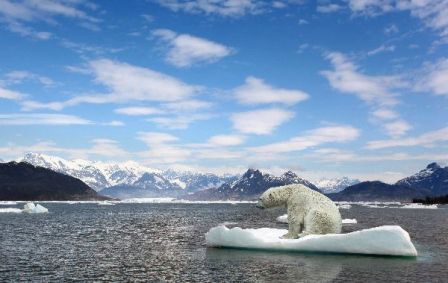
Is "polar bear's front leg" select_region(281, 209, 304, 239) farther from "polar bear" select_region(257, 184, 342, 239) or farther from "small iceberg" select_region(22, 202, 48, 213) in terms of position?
"small iceberg" select_region(22, 202, 48, 213)

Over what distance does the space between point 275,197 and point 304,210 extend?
287 cm

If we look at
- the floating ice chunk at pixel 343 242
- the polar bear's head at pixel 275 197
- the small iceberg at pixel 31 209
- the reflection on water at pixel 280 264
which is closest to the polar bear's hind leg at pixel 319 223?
the floating ice chunk at pixel 343 242

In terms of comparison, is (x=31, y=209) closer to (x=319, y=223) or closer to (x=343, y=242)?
(x=319, y=223)

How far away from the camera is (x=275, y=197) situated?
37.0 m

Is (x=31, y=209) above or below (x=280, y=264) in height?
above

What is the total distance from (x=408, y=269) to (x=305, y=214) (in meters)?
9.13

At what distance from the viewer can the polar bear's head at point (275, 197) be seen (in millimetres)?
36906

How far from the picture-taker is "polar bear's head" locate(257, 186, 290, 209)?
36.9 meters

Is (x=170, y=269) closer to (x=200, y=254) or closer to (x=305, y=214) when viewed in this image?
(x=200, y=254)

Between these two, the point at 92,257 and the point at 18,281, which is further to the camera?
the point at 92,257

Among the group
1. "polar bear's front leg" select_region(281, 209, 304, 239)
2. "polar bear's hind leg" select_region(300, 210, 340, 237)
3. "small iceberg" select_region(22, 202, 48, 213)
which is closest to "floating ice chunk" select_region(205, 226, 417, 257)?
"polar bear's hind leg" select_region(300, 210, 340, 237)

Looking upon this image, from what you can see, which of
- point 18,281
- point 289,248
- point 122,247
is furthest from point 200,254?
point 18,281

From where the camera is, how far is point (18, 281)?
79.7ft

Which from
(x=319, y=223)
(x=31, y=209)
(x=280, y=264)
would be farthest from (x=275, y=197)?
(x=31, y=209)
